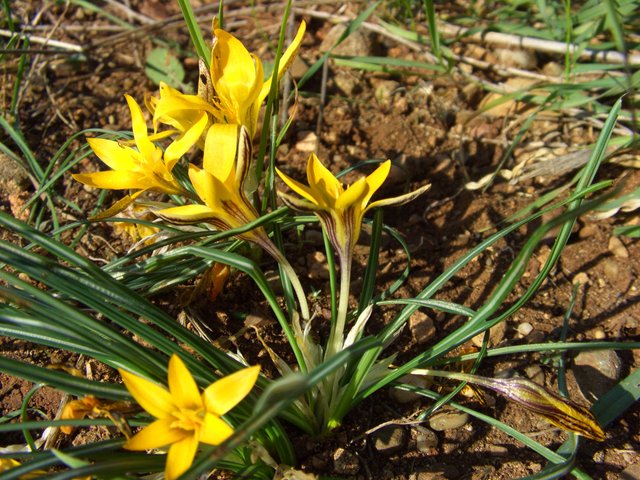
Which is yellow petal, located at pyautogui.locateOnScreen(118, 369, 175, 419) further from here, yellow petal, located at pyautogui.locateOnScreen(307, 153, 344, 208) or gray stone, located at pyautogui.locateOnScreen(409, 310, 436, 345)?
gray stone, located at pyautogui.locateOnScreen(409, 310, 436, 345)

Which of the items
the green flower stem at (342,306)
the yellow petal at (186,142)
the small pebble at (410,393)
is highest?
the yellow petal at (186,142)

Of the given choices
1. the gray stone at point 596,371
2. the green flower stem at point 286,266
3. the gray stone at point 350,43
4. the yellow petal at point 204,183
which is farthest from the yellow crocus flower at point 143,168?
the gray stone at point 350,43

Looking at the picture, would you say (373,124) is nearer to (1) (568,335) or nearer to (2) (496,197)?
(2) (496,197)

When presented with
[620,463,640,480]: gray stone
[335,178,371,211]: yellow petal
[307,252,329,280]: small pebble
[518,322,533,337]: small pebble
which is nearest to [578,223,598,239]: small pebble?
[518,322,533,337]: small pebble

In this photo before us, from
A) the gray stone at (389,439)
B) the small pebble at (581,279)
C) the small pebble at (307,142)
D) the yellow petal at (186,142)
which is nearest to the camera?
the yellow petal at (186,142)

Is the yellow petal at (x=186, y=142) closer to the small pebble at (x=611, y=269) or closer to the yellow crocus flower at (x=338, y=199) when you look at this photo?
the yellow crocus flower at (x=338, y=199)

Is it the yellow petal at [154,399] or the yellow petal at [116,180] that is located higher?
the yellow petal at [116,180]
